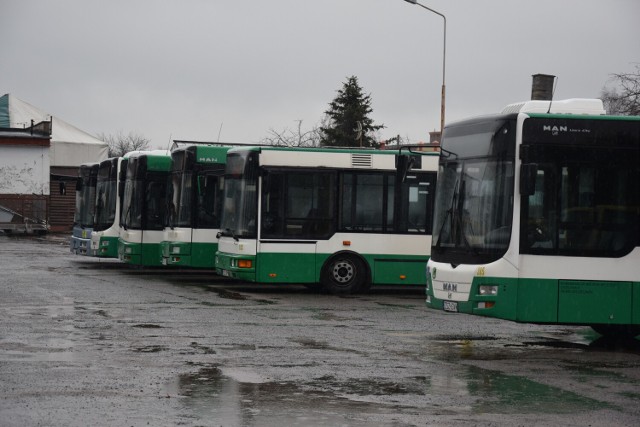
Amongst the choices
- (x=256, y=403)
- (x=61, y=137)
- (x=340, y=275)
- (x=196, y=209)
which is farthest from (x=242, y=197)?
(x=61, y=137)

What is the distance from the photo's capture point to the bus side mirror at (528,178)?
14392 mm

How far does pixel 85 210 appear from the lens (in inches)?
1344

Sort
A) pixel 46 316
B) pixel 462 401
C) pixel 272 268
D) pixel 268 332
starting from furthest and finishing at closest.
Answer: pixel 272 268 < pixel 46 316 < pixel 268 332 < pixel 462 401

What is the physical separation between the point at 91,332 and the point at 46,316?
94.9 inches

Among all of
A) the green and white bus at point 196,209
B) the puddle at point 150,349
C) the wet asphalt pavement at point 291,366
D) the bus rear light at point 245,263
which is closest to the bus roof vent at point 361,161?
the bus rear light at point 245,263

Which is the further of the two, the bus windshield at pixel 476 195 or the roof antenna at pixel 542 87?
the roof antenna at pixel 542 87

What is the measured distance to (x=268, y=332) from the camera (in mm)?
15734

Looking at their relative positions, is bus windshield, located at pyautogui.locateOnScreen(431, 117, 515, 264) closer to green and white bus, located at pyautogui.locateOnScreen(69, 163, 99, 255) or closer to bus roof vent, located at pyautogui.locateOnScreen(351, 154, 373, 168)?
bus roof vent, located at pyautogui.locateOnScreen(351, 154, 373, 168)

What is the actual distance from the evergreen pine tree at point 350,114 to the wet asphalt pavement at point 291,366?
2419 inches

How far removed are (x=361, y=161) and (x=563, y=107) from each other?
29.3 feet

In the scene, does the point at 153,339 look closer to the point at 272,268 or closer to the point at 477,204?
the point at 477,204

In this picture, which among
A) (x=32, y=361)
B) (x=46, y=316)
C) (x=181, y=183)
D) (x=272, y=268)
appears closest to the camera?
(x=32, y=361)

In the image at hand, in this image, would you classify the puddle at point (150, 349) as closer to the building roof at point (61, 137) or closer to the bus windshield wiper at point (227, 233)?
the bus windshield wiper at point (227, 233)

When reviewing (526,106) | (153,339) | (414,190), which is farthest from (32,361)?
(414,190)
